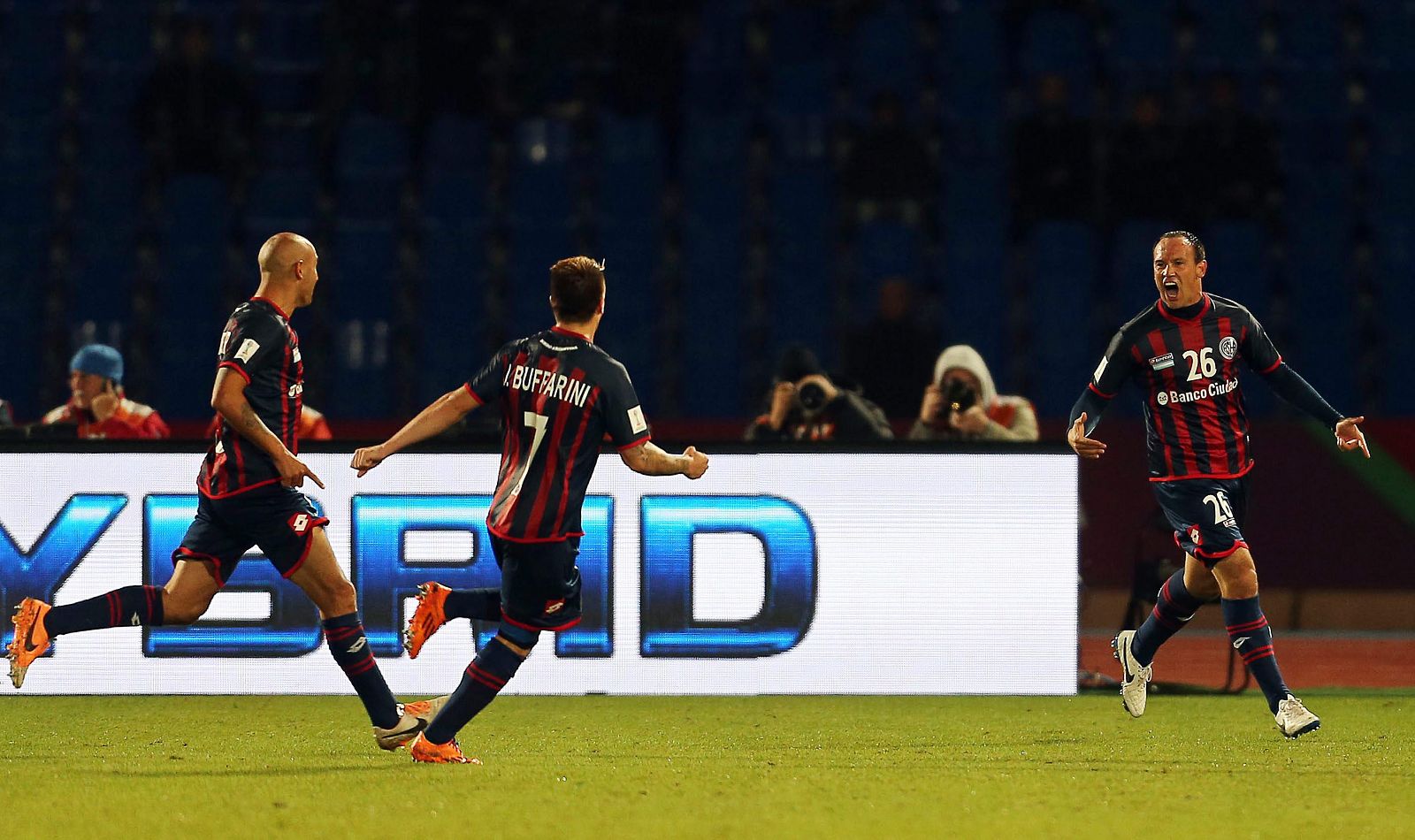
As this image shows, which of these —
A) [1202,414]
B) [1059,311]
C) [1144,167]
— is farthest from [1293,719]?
[1144,167]

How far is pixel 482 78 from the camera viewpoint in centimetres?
1402

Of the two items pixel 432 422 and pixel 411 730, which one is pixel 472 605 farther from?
pixel 432 422

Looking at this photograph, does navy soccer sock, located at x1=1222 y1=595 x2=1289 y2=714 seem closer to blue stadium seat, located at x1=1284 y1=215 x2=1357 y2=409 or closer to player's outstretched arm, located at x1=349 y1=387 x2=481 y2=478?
player's outstretched arm, located at x1=349 y1=387 x2=481 y2=478

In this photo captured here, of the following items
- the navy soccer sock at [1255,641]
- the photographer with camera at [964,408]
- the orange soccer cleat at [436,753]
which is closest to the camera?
the orange soccer cleat at [436,753]

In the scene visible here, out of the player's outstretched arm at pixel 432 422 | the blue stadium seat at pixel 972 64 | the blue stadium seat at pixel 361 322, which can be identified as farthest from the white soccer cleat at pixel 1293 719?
the blue stadium seat at pixel 972 64

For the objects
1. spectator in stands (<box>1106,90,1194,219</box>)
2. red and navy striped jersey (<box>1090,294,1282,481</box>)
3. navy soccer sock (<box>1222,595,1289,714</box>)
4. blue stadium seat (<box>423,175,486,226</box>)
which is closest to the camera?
navy soccer sock (<box>1222,595,1289,714</box>)

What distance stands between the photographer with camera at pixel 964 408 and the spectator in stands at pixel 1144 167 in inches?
183

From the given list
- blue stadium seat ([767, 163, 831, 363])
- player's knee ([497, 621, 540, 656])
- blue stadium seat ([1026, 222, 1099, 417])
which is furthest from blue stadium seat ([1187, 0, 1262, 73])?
player's knee ([497, 621, 540, 656])

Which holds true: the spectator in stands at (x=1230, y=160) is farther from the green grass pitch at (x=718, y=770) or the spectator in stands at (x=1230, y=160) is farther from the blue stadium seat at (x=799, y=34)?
the green grass pitch at (x=718, y=770)

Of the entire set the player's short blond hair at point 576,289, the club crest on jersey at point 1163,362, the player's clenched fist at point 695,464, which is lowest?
the player's clenched fist at point 695,464

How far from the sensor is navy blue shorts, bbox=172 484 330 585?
591 centimetres

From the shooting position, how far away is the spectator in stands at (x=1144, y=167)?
43.5 ft

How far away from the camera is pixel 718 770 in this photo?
569cm

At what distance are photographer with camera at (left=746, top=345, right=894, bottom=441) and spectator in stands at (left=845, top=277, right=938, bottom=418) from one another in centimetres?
309
